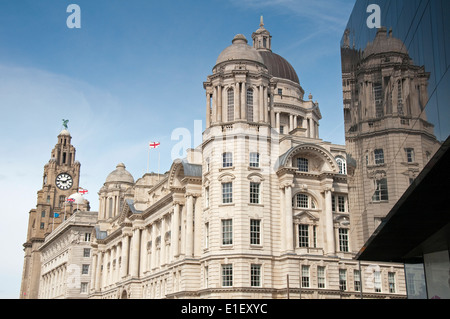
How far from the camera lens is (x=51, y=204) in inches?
6964

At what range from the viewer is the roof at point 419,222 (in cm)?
2107

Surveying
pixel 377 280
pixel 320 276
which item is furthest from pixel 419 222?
pixel 377 280

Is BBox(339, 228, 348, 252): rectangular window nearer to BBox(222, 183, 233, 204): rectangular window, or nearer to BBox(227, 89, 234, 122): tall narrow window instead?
BBox(222, 183, 233, 204): rectangular window

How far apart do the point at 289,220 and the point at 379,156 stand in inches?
1209

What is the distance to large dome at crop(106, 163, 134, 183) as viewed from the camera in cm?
11531

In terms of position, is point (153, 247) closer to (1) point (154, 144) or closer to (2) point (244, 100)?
(1) point (154, 144)

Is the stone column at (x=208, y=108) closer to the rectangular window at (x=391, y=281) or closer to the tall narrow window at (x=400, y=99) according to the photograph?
the rectangular window at (x=391, y=281)

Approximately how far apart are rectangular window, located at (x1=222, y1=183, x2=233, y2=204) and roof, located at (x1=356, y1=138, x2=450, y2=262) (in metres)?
24.5

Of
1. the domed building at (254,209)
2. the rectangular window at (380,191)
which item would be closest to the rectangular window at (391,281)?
the domed building at (254,209)

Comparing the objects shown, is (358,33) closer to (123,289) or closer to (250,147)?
(250,147)

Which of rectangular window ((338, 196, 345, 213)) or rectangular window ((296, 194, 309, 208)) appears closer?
rectangular window ((296, 194, 309, 208))

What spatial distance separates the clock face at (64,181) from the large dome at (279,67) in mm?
101418

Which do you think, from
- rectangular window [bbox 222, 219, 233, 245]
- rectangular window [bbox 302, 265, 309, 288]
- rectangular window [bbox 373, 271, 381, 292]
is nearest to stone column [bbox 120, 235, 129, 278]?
rectangular window [bbox 222, 219, 233, 245]
